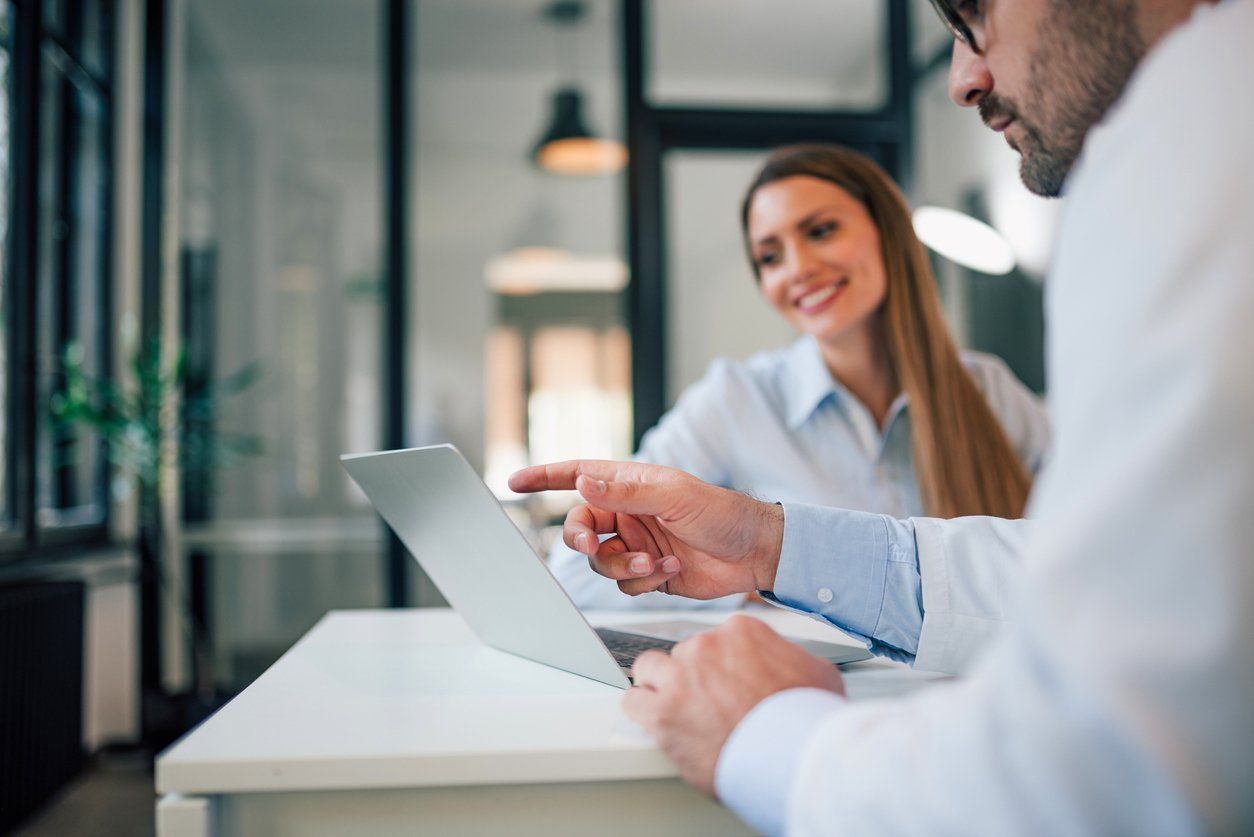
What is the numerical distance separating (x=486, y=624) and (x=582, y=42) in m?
3.33

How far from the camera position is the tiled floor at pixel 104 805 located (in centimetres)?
246

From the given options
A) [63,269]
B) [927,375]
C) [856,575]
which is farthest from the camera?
[63,269]

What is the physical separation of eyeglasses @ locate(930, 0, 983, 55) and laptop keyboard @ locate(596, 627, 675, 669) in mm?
647

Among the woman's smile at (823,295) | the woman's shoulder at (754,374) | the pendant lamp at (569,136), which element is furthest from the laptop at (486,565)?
the pendant lamp at (569,136)

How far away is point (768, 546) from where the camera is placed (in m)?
1.02

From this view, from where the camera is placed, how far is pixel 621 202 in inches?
145

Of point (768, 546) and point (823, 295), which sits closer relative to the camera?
point (768, 546)

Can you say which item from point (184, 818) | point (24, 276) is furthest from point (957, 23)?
point (24, 276)

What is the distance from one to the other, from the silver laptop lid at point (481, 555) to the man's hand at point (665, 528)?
104 millimetres

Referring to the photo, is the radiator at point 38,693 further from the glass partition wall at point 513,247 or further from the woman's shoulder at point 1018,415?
the woman's shoulder at point 1018,415

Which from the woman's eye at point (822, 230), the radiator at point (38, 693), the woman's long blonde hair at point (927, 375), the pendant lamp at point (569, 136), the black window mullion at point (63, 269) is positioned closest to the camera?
the woman's long blonde hair at point (927, 375)

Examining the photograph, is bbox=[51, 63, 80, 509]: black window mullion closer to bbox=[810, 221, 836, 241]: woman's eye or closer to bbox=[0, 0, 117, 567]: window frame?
bbox=[0, 0, 117, 567]: window frame

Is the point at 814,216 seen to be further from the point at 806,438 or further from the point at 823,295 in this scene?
the point at 806,438

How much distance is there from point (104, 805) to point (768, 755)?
2.76 meters
